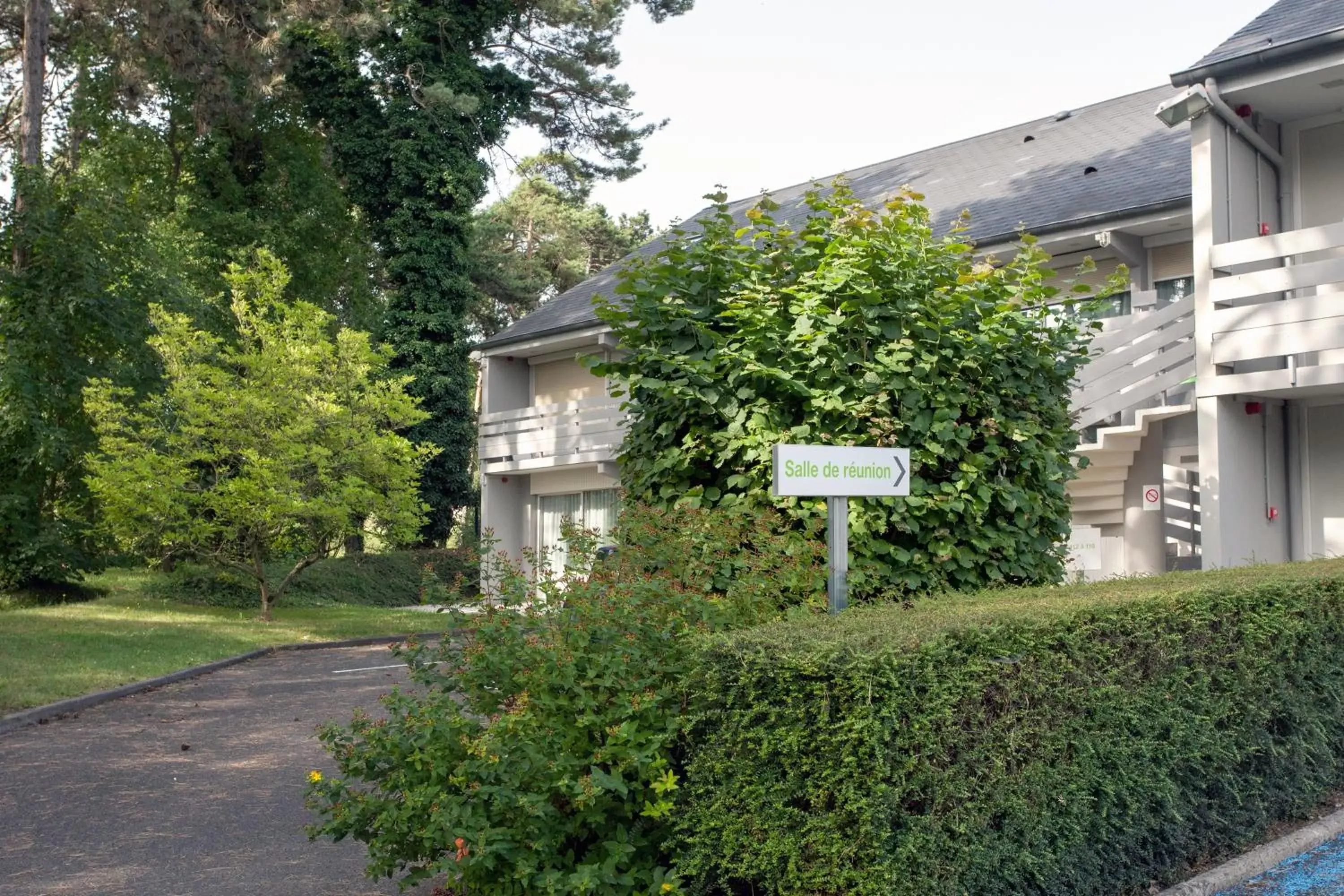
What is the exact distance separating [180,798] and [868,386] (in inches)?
210

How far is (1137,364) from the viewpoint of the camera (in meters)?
14.9

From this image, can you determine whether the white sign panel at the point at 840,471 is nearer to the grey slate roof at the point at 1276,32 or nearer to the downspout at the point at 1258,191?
the downspout at the point at 1258,191

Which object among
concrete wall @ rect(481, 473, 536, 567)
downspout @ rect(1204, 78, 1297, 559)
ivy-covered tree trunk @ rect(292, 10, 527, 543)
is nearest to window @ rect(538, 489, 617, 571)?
concrete wall @ rect(481, 473, 536, 567)

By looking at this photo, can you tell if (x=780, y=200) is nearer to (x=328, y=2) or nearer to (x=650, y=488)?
(x=328, y=2)

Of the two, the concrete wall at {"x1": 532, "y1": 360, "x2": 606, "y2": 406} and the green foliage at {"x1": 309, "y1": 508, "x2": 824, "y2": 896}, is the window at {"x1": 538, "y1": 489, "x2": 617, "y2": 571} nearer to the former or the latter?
the concrete wall at {"x1": 532, "y1": 360, "x2": 606, "y2": 406}

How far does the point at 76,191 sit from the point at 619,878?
20.7 metres

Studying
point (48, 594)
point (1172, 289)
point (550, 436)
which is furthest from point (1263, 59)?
point (48, 594)

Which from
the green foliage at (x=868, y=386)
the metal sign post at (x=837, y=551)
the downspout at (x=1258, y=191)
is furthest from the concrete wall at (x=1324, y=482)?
the metal sign post at (x=837, y=551)

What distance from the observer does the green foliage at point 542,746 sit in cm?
506

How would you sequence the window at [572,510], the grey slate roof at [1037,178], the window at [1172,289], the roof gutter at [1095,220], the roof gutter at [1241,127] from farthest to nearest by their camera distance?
the window at [572,510] → the grey slate roof at [1037,178] → the window at [1172,289] → the roof gutter at [1095,220] → the roof gutter at [1241,127]

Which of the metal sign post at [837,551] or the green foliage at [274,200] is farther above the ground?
the green foliage at [274,200]

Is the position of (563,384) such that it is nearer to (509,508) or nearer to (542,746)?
(509,508)

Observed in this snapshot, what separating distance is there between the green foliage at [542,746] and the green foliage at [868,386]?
128 cm

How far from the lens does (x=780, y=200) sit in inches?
1009
